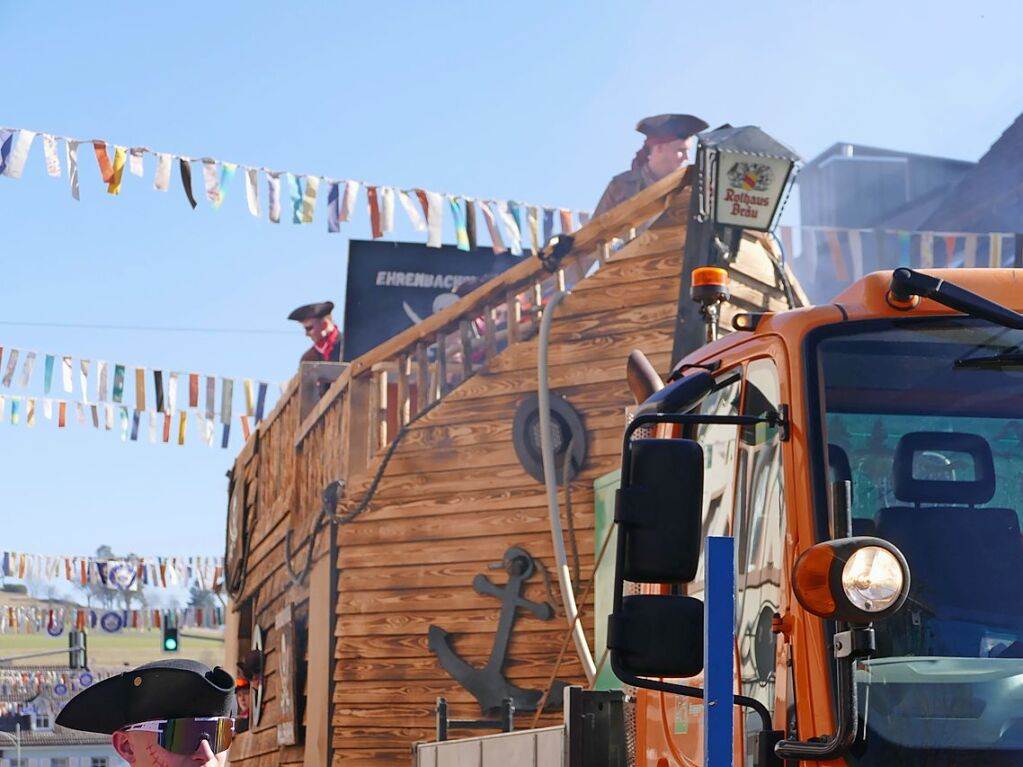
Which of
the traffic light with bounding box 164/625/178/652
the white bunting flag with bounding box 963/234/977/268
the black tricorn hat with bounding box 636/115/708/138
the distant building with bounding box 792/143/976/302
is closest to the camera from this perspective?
the black tricorn hat with bounding box 636/115/708/138

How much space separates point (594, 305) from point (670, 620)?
26.3ft

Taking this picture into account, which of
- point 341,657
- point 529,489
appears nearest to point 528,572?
point 529,489

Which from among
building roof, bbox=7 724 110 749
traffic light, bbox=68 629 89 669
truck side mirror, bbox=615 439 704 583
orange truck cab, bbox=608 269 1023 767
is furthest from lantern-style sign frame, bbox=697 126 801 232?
building roof, bbox=7 724 110 749

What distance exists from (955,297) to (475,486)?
26.3 feet

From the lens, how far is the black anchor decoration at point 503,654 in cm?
1067

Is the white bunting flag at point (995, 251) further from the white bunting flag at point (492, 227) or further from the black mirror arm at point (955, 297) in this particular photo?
the black mirror arm at point (955, 297)

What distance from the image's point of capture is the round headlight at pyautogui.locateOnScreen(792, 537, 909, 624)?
2.97m

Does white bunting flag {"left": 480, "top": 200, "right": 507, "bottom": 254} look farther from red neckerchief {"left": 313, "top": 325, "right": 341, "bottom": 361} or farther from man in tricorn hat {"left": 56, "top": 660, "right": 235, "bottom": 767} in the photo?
man in tricorn hat {"left": 56, "top": 660, "right": 235, "bottom": 767}

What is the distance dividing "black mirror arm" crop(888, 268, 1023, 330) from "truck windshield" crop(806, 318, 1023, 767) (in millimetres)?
109

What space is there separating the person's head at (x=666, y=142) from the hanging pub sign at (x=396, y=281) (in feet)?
32.2

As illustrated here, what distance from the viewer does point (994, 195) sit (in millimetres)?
26750

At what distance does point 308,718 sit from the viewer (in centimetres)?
1242

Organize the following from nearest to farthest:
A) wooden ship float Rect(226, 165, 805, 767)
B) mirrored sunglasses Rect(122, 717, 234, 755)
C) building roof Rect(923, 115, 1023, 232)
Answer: mirrored sunglasses Rect(122, 717, 234, 755)
wooden ship float Rect(226, 165, 805, 767)
building roof Rect(923, 115, 1023, 232)

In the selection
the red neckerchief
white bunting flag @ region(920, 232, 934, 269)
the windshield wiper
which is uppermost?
white bunting flag @ region(920, 232, 934, 269)
